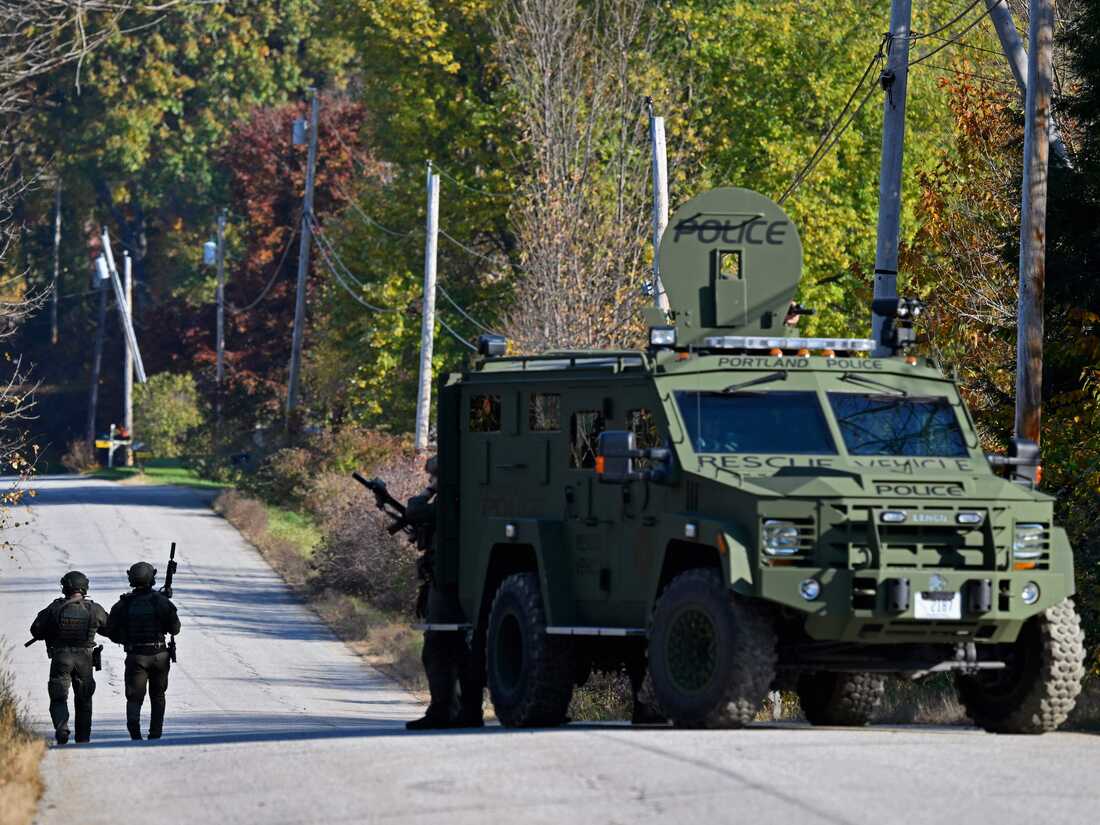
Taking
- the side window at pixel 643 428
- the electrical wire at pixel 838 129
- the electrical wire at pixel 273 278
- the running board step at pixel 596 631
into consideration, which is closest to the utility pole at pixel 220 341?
the electrical wire at pixel 273 278

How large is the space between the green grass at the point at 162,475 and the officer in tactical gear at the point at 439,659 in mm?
43867

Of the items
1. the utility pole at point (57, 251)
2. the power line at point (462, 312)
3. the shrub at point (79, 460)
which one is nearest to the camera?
the power line at point (462, 312)

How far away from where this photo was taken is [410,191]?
156 feet

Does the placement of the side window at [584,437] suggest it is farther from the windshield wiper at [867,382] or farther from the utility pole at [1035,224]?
the utility pole at [1035,224]

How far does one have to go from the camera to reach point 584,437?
15.6 m

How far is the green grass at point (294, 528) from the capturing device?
44741 millimetres

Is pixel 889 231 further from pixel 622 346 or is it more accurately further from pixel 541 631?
pixel 622 346

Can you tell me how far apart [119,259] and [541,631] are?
75921 millimetres

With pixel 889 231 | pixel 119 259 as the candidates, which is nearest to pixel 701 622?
pixel 889 231

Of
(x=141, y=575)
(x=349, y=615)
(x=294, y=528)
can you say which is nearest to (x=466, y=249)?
(x=294, y=528)

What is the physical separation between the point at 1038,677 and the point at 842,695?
2.35 meters

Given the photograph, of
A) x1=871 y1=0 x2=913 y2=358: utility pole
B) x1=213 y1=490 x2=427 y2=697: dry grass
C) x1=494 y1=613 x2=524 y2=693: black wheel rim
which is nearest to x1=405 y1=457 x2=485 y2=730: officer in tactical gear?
x1=494 y1=613 x2=524 y2=693: black wheel rim

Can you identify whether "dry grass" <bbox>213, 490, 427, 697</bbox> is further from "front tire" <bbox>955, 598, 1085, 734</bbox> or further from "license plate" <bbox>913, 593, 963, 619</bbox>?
"license plate" <bbox>913, 593, 963, 619</bbox>

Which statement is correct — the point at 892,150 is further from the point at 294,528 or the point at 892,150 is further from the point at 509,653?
the point at 294,528
